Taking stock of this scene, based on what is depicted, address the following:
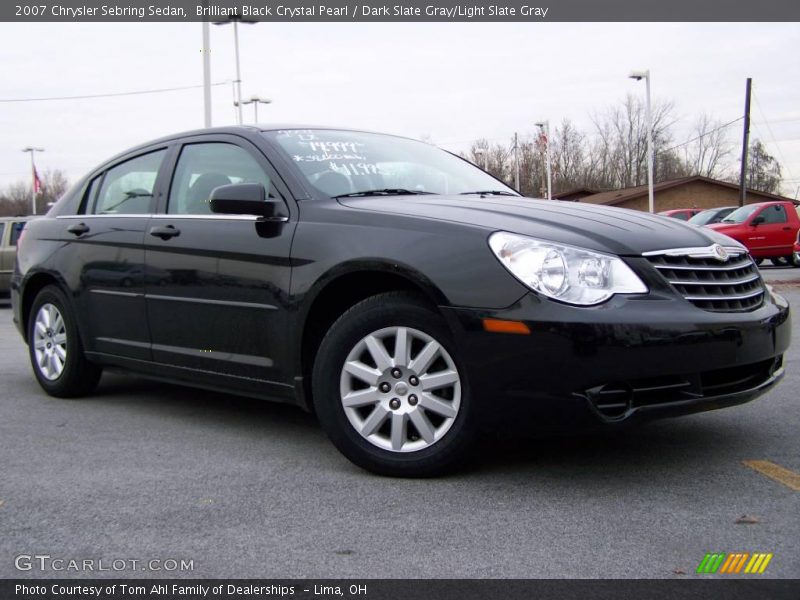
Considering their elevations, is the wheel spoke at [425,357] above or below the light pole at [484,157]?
below

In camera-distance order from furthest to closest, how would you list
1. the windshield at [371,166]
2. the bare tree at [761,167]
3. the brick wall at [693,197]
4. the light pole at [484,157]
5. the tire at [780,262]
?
the bare tree at [761,167] → the light pole at [484,157] → the brick wall at [693,197] → the tire at [780,262] → the windshield at [371,166]

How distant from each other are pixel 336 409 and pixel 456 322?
702mm

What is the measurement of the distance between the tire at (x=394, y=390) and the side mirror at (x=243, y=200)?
0.71 metres

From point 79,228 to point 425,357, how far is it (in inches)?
115

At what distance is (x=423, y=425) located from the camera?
3.58 meters

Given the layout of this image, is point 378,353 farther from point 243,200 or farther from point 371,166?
point 371,166

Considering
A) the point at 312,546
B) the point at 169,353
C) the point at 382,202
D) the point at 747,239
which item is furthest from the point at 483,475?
the point at 747,239

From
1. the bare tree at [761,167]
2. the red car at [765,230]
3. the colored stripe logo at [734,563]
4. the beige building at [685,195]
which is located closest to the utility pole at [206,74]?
the red car at [765,230]

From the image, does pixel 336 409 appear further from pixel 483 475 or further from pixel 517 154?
pixel 517 154

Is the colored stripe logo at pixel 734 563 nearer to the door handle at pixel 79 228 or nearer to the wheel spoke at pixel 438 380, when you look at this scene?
the wheel spoke at pixel 438 380

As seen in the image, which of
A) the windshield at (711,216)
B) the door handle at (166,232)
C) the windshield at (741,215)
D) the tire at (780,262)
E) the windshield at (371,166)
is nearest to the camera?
the windshield at (371,166)

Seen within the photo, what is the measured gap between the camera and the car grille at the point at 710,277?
11.4ft

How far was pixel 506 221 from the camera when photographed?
3662 millimetres

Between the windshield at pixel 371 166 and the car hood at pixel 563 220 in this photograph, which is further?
the windshield at pixel 371 166
